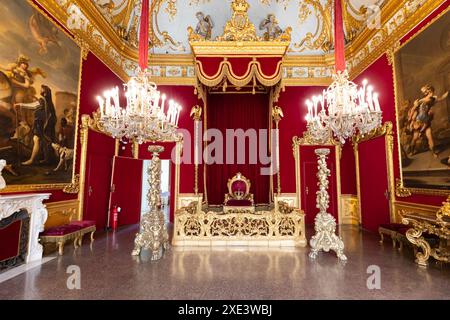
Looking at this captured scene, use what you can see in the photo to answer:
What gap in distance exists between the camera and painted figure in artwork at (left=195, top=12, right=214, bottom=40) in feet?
22.0

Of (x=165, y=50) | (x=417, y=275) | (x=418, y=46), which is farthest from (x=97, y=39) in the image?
(x=417, y=275)

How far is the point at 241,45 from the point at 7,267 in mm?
6018

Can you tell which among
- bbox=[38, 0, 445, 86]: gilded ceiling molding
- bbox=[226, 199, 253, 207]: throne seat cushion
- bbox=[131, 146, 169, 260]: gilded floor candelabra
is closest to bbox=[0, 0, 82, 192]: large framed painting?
bbox=[38, 0, 445, 86]: gilded ceiling molding

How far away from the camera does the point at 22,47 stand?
3.61 metres

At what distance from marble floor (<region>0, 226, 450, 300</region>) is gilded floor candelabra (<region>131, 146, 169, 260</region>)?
0.71 ft

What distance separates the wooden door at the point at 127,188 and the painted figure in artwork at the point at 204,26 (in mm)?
4425

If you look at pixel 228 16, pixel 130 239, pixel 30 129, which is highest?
pixel 228 16

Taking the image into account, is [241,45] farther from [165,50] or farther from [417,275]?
[417,275]

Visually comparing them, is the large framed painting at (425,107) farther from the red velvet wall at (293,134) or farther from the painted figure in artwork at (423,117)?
the red velvet wall at (293,134)

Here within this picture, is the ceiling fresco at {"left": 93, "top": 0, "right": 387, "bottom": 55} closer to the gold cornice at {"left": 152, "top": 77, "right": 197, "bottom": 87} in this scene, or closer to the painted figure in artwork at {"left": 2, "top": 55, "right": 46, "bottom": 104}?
the gold cornice at {"left": 152, "top": 77, "right": 197, "bottom": 87}

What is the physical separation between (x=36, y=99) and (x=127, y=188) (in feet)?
10.9

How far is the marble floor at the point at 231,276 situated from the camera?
8.42 ft

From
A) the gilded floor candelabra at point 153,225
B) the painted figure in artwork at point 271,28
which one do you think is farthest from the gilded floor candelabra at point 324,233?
the painted figure in artwork at point 271,28

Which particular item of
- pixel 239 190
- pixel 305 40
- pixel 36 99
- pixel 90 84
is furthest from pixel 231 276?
pixel 305 40
